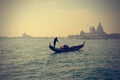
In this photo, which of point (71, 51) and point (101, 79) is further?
point (71, 51)

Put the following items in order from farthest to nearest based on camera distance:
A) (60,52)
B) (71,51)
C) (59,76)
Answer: (71,51), (60,52), (59,76)

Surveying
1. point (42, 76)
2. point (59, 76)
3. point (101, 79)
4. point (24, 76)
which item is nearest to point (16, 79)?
point (24, 76)

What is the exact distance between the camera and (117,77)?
1780 cm

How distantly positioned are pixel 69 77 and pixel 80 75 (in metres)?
1.54

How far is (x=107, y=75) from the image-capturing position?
18.6 meters

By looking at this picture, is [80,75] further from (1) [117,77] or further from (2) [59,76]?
(1) [117,77]

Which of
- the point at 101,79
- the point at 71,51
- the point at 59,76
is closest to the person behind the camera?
the point at 101,79

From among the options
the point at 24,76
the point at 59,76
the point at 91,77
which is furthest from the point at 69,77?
the point at 24,76

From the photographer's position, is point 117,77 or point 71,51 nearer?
point 117,77

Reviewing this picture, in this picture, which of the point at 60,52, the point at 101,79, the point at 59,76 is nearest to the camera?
the point at 101,79

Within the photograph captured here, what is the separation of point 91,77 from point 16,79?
732 centimetres

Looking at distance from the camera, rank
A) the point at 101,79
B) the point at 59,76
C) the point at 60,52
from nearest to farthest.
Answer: the point at 101,79, the point at 59,76, the point at 60,52

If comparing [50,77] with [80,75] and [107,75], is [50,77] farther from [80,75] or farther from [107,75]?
[107,75]

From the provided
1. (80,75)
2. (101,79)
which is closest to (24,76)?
(80,75)
